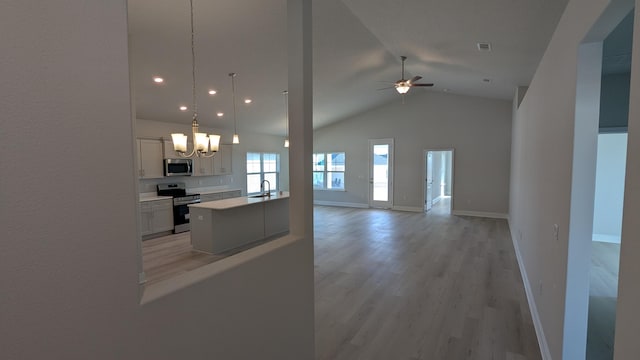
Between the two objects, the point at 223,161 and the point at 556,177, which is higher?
the point at 223,161

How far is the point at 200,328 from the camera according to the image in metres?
1.45

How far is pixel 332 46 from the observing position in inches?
208

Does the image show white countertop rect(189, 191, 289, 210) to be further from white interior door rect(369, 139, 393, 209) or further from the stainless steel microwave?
white interior door rect(369, 139, 393, 209)

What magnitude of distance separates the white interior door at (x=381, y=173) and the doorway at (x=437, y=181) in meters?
1.10

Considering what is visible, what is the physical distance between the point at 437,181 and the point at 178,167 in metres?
9.86

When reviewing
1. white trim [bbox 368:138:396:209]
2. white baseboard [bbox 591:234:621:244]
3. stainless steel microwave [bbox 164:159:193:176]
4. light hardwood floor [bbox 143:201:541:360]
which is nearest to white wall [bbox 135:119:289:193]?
stainless steel microwave [bbox 164:159:193:176]

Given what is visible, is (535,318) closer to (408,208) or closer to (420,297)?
(420,297)

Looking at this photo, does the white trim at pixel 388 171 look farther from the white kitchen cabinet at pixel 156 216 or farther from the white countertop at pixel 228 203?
the white kitchen cabinet at pixel 156 216

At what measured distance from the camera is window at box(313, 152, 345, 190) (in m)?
11.4

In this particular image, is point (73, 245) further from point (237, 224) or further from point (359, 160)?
point (359, 160)

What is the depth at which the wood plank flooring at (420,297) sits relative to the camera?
282cm

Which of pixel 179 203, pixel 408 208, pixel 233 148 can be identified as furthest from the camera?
pixel 408 208

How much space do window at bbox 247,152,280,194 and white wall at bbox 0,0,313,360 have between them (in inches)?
324

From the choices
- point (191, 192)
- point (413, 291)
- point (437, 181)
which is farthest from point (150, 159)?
point (437, 181)
